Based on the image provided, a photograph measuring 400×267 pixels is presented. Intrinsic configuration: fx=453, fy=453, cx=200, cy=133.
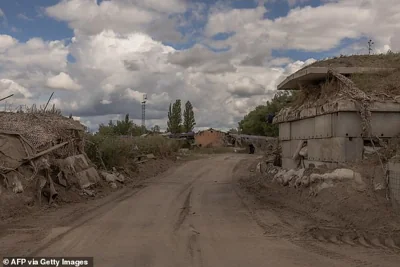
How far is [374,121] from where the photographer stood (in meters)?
12.3

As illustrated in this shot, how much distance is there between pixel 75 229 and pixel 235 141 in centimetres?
5478

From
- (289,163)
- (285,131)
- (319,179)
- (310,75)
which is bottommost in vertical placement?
(319,179)

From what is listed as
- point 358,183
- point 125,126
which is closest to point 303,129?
point 358,183

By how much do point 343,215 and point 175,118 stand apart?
216ft

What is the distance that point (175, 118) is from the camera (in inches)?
2970

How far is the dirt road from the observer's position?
686cm

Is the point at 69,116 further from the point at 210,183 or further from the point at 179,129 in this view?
the point at 179,129

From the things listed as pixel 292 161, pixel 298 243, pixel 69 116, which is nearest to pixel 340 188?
pixel 298 243

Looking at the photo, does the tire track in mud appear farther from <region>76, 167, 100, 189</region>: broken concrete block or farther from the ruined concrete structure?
the ruined concrete structure

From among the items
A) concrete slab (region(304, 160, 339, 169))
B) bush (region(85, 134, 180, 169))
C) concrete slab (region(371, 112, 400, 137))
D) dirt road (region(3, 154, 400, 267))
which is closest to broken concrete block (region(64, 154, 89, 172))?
bush (region(85, 134, 180, 169))

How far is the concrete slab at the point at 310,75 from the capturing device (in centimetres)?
1421

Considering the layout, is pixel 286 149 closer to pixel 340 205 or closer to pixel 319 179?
pixel 319 179

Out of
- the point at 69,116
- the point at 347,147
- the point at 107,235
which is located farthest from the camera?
the point at 69,116

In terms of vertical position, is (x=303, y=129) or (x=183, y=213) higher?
(x=303, y=129)
